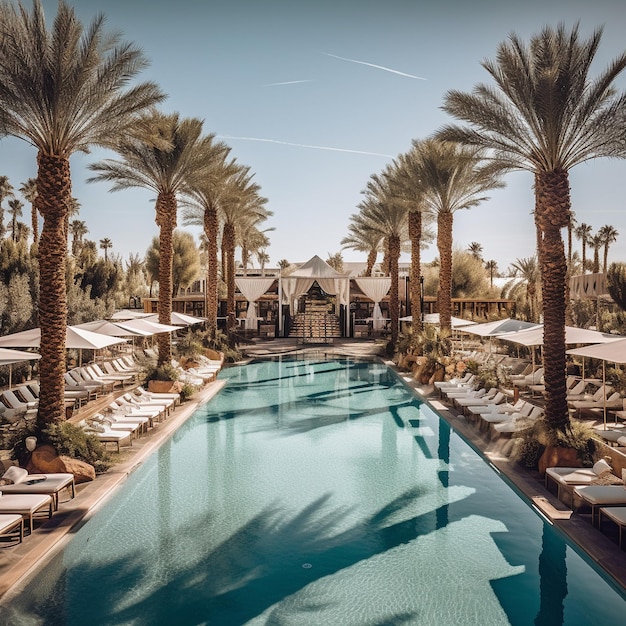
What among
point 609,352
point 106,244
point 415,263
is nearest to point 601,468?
point 609,352

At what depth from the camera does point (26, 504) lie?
692 centimetres

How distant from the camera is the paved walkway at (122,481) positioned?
6105 millimetres

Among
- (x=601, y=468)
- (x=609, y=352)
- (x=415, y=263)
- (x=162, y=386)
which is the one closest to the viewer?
(x=601, y=468)

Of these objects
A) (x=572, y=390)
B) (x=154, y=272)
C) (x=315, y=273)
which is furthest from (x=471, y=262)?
(x=572, y=390)

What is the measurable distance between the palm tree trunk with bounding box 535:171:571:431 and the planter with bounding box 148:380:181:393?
34.0 feet

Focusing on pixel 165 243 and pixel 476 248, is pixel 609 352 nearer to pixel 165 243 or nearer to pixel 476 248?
pixel 165 243

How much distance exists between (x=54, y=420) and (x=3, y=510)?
2992 millimetres

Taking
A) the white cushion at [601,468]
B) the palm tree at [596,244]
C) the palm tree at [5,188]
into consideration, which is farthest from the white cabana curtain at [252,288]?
the palm tree at [596,244]

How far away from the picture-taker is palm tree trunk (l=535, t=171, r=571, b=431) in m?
10.2

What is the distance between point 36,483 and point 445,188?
59.4 feet

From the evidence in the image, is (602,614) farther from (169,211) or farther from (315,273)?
(315,273)

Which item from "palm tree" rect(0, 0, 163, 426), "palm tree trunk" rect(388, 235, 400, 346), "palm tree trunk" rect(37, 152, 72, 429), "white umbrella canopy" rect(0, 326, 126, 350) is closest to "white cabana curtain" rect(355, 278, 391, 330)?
"palm tree trunk" rect(388, 235, 400, 346)

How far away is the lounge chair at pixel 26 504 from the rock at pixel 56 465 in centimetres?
130

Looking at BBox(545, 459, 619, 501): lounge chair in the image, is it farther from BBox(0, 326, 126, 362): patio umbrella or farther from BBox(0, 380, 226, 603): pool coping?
BBox(0, 326, 126, 362): patio umbrella
